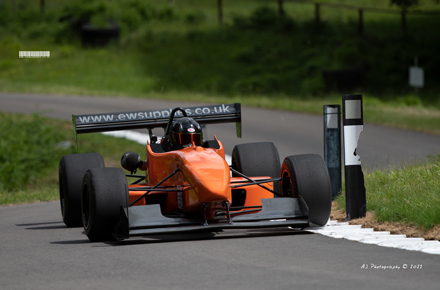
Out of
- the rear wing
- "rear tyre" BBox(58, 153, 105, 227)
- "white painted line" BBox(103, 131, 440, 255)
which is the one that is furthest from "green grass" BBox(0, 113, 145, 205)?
"white painted line" BBox(103, 131, 440, 255)

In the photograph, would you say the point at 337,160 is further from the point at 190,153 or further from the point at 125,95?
the point at 125,95

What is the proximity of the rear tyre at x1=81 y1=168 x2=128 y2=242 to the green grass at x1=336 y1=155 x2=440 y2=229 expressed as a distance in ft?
8.55

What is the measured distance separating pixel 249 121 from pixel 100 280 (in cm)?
1552

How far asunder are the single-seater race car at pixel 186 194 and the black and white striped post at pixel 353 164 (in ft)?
0.95

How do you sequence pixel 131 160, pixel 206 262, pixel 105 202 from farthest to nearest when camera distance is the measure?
pixel 131 160 < pixel 105 202 < pixel 206 262

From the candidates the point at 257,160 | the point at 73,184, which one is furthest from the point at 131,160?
the point at 257,160

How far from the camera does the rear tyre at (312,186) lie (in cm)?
736

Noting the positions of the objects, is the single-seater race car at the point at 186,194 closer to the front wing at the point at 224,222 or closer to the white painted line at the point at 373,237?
the front wing at the point at 224,222

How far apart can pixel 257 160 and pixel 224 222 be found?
192 centimetres

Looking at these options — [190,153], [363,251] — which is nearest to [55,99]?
[190,153]

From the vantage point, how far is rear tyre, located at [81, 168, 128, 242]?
23.3 ft

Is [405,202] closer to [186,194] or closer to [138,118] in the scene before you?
[186,194]

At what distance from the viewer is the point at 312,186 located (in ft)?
24.3

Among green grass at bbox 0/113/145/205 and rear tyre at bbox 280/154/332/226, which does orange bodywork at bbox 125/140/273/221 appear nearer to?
rear tyre at bbox 280/154/332/226
